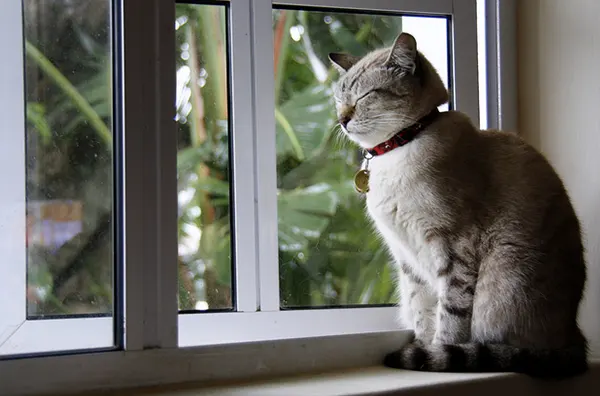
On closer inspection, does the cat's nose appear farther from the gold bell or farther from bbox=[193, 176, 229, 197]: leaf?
bbox=[193, 176, 229, 197]: leaf

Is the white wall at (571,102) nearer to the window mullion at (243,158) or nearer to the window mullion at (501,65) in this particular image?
the window mullion at (501,65)

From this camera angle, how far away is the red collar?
1573mm

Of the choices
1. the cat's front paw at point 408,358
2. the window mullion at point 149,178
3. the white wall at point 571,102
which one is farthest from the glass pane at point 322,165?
the window mullion at point 149,178

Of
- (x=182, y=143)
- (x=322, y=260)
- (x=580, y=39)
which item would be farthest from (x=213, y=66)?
(x=580, y=39)

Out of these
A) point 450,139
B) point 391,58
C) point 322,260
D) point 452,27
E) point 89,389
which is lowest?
point 89,389

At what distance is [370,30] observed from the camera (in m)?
1.97

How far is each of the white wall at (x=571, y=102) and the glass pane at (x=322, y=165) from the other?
24 centimetres

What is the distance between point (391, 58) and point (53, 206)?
0.79 m

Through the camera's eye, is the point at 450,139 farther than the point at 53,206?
Yes

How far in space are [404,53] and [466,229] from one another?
410 mm

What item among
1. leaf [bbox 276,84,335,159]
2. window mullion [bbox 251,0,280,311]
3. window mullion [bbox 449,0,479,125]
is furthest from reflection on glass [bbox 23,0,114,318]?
window mullion [bbox 449,0,479,125]

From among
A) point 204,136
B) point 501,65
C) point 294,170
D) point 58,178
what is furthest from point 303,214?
point 58,178

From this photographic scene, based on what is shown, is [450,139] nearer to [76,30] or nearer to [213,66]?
[213,66]

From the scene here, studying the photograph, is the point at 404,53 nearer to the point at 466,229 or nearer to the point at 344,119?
the point at 344,119
